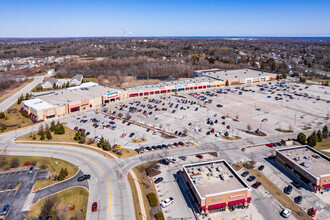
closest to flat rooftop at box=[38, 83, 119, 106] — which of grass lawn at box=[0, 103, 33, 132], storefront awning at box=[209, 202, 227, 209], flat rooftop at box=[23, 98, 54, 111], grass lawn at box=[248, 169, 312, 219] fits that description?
flat rooftop at box=[23, 98, 54, 111]

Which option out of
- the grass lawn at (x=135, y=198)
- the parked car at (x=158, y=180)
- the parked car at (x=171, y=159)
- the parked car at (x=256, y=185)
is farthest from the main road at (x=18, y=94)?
the parked car at (x=256, y=185)

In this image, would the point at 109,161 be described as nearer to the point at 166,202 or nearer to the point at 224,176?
the point at 166,202

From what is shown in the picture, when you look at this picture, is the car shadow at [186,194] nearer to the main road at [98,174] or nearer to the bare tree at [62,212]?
the main road at [98,174]

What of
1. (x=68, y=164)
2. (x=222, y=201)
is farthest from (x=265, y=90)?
(x=68, y=164)

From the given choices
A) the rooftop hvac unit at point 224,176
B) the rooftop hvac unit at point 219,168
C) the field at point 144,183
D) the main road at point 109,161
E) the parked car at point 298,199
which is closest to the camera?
the main road at point 109,161

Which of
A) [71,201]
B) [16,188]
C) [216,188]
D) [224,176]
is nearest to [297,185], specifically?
[224,176]
